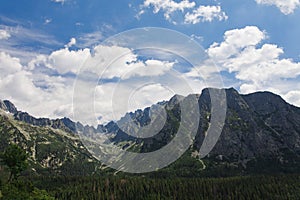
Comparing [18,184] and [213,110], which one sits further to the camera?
[18,184]

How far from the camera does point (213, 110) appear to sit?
201ft

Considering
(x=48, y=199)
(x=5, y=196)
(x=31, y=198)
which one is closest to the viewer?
(x=5, y=196)

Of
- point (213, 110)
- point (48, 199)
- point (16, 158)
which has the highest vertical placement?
point (213, 110)

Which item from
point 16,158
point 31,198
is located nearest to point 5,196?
point 31,198

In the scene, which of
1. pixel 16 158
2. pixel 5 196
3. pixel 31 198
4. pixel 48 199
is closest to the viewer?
pixel 5 196

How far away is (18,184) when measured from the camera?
75.1 m

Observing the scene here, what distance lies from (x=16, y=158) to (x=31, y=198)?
20085 millimetres

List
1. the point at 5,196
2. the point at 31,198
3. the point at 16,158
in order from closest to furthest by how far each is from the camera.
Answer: the point at 5,196 < the point at 31,198 < the point at 16,158

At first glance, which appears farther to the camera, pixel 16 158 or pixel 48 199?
pixel 16 158

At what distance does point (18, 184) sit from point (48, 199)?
9.62m

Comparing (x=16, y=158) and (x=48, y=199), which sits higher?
(x=16, y=158)

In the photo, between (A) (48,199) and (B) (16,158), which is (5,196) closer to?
(A) (48,199)

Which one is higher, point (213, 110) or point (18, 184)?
point (213, 110)

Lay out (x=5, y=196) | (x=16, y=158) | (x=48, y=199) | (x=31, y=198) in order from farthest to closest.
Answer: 1. (x=16, y=158)
2. (x=48, y=199)
3. (x=31, y=198)
4. (x=5, y=196)
